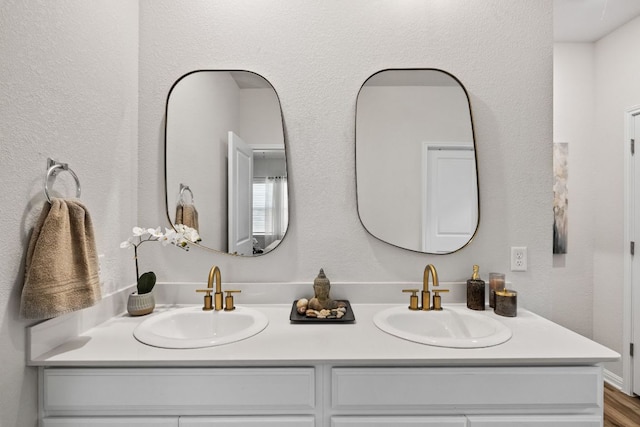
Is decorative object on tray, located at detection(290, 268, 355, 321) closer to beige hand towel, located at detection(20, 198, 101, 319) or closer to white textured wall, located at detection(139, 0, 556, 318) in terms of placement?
white textured wall, located at detection(139, 0, 556, 318)

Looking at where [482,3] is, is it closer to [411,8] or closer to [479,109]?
[411,8]

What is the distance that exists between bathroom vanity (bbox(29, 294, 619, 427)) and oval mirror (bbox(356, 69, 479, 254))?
25.2 inches

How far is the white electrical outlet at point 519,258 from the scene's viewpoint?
1.58 meters

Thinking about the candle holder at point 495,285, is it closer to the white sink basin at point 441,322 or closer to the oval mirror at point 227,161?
the white sink basin at point 441,322

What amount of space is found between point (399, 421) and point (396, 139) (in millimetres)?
1128

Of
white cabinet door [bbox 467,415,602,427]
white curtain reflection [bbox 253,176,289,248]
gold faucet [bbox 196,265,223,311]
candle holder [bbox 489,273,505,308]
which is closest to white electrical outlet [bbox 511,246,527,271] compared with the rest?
candle holder [bbox 489,273,505,308]

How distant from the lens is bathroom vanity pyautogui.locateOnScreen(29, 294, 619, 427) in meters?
1.01

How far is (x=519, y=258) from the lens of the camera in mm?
1586

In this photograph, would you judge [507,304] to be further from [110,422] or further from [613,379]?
[613,379]

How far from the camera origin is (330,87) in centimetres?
158

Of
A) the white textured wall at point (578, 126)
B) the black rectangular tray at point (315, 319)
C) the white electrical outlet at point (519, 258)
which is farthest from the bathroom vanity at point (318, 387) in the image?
the white textured wall at point (578, 126)

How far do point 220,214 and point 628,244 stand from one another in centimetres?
274

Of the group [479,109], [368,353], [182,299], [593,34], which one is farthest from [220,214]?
[593,34]

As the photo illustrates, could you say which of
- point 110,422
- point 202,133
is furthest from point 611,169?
point 110,422
